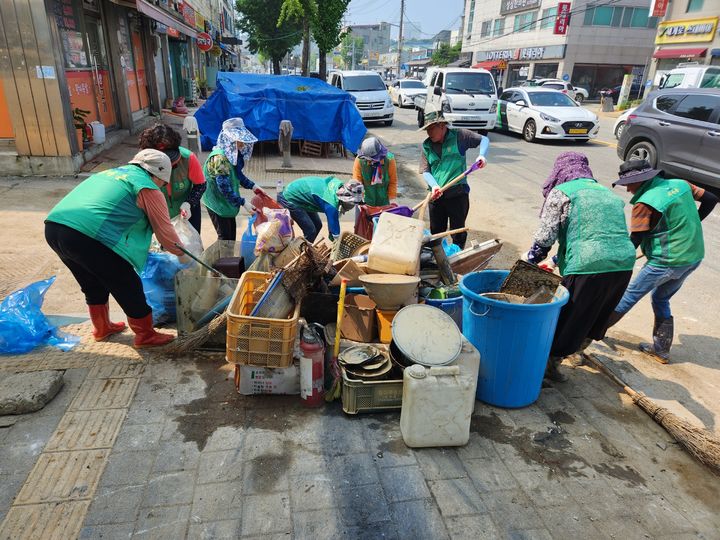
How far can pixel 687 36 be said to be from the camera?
25.2 m

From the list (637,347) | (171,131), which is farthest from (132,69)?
(637,347)

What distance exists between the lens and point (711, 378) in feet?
12.7

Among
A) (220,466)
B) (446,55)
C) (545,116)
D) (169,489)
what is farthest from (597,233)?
(446,55)

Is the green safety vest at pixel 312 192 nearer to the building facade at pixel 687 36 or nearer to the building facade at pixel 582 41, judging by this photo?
the building facade at pixel 687 36

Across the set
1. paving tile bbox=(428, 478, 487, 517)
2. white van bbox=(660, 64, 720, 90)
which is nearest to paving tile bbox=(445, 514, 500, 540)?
paving tile bbox=(428, 478, 487, 517)

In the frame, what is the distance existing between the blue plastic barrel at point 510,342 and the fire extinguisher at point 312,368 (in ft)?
3.33

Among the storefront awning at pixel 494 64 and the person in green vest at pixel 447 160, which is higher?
the storefront awning at pixel 494 64

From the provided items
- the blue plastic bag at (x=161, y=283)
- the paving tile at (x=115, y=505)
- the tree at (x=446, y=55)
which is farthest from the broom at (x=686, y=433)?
the tree at (x=446, y=55)

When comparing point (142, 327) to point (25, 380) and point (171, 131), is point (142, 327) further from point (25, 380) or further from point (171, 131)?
point (171, 131)

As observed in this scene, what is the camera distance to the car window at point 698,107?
8.81 meters

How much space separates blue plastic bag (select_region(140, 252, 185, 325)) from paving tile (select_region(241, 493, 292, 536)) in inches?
85.0

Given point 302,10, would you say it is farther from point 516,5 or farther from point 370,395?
point 516,5

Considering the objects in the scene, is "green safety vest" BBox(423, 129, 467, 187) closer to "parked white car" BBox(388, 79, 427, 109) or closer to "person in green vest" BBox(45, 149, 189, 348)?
"person in green vest" BBox(45, 149, 189, 348)

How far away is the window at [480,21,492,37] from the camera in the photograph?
4803 centimetres
